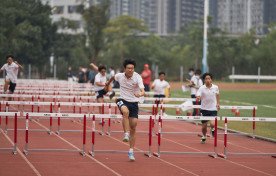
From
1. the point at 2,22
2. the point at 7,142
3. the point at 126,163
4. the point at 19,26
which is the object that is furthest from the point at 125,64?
the point at 19,26

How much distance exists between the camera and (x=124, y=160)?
16609 mm

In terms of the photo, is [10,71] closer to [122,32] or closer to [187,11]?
[122,32]

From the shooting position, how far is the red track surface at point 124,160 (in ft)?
48.9

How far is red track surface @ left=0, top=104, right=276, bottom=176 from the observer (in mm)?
14891

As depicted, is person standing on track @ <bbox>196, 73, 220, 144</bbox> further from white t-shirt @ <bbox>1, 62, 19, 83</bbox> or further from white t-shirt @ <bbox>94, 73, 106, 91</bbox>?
white t-shirt @ <bbox>1, 62, 19, 83</bbox>

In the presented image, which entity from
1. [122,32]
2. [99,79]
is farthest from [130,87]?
[122,32]

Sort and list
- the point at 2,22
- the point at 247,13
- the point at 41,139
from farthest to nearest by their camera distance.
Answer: the point at 247,13, the point at 2,22, the point at 41,139

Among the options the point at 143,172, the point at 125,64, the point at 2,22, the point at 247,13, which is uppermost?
the point at 247,13

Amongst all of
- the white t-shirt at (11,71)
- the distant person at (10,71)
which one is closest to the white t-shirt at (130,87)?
the distant person at (10,71)

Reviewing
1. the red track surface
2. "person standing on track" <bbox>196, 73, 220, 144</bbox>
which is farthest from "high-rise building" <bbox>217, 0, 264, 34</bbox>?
the red track surface

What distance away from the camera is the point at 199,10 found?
195125 millimetres

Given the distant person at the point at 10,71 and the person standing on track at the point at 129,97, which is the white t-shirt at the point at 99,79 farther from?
the person standing on track at the point at 129,97

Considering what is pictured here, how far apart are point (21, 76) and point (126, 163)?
5636cm

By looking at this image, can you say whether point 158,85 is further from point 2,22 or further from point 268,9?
point 268,9
